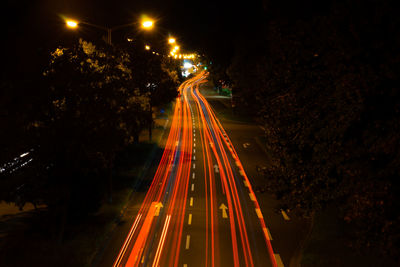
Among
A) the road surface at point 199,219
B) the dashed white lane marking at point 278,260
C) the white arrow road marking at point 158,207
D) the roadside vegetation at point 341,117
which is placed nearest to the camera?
the roadside vegetation at point 341,117

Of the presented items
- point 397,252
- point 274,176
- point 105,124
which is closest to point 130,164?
point 105,124

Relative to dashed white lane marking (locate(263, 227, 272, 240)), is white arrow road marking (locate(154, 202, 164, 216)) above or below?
below

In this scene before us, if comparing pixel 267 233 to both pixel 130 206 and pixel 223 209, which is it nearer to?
pixel 223 209

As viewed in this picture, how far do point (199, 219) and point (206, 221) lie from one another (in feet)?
1.36

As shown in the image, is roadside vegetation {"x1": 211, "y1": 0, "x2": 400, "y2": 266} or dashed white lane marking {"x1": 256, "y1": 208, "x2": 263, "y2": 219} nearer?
roadside vegetation {"x1": 211, "y1": 0, "x2": 400, "y2": 266}

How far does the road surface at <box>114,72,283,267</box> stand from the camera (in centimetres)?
1548

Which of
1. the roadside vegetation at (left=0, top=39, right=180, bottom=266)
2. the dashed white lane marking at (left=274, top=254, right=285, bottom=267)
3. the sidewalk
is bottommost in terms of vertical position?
the sidewalk

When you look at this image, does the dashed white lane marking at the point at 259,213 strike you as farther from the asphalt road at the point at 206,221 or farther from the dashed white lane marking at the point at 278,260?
the dashed white lane marking at the point at 278,260

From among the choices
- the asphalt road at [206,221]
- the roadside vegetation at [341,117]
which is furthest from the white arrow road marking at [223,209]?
the roadside vegetation at [341,117]

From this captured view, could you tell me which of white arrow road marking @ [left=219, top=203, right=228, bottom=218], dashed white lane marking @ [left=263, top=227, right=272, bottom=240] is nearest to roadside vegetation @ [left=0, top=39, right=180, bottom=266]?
white arrow road marking @ [left=219, top=203, right=228, bottom=218]

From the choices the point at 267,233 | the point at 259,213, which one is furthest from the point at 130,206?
the point at 267,233

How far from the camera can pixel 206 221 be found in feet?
64.1

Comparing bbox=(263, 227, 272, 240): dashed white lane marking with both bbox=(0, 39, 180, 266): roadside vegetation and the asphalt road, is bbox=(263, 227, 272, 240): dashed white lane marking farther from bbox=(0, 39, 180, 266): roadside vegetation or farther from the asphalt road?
bbox=(0, 39, 180, 266): roadside vegetation

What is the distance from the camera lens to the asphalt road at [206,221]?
15555 millimetres
